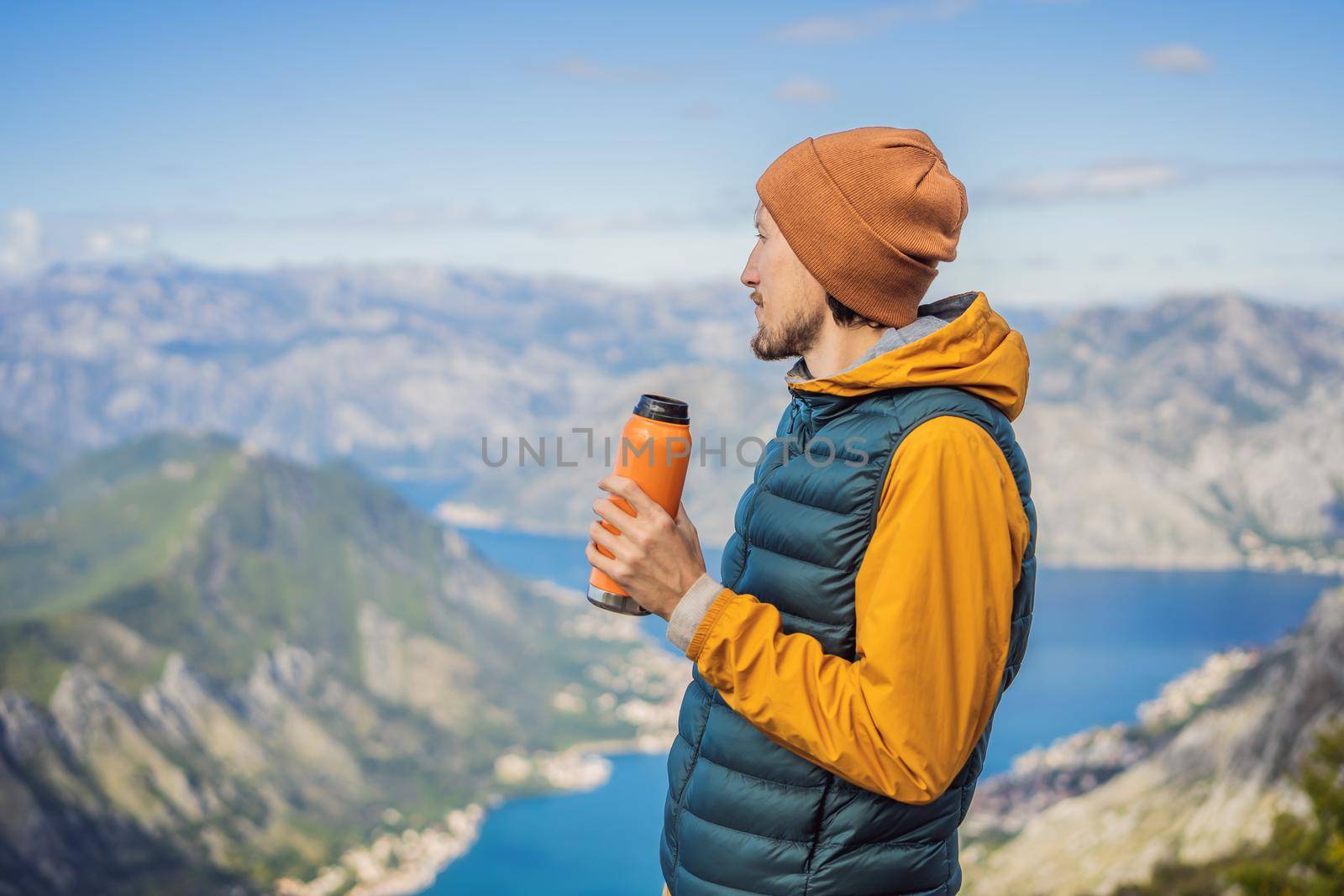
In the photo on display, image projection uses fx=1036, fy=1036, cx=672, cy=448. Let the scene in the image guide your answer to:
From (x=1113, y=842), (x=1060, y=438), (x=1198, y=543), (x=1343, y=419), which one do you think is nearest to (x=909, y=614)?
(x=1113, y=842)

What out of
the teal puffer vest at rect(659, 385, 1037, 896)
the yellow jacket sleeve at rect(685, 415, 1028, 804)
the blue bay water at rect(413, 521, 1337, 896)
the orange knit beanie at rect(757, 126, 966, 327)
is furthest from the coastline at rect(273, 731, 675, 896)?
the orange knit beanie at rect(757, 126, 966, 327)

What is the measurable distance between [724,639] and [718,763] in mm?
409

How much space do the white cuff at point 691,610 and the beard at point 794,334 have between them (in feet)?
1.83

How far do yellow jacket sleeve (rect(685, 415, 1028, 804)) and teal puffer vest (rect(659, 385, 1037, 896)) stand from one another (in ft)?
0.25

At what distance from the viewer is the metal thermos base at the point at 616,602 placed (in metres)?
2.11

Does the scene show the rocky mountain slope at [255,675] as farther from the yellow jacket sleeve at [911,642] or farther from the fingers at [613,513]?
the yellow jacket sleeve at [911,642]

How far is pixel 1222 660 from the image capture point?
102m

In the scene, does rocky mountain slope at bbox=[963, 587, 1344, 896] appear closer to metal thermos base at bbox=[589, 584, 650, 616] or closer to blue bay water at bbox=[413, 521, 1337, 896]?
blue bay water at bbox=[413, 521, 1337, 896]

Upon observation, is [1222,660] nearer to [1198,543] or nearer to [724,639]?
[1198,543]

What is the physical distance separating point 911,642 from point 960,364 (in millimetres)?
541

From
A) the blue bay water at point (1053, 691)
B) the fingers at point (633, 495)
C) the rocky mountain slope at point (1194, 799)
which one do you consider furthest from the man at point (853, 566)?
the blue bay water at point (1053, 691)

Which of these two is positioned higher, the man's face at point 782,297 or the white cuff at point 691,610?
the man's face at point 782,297

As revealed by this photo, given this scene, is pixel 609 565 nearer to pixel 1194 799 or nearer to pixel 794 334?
pixel 794 334

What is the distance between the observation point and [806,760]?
2.07 m
